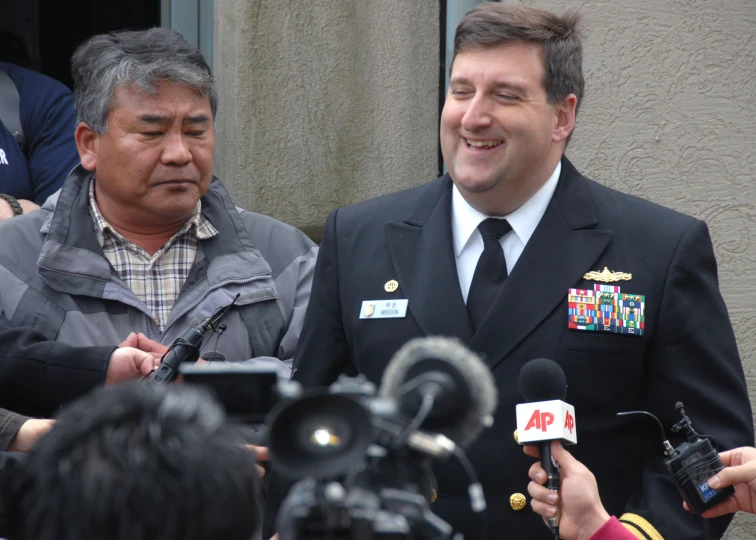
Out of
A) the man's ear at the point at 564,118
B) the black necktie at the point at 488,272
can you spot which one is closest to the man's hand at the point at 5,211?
the black necktie at the point at 488,272

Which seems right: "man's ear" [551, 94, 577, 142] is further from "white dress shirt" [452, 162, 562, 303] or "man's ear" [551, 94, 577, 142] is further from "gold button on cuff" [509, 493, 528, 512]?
"gold button on cuff" [509, 493, 528, 512]

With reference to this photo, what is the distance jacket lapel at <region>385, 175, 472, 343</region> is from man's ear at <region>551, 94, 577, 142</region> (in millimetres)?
335

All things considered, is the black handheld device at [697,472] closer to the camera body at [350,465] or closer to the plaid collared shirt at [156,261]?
the camera body at [350,465]

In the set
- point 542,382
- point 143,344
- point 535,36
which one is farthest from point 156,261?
point 542,382

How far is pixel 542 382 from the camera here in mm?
2707

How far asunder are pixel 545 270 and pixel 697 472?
32.3 inches

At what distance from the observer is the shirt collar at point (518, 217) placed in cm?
351

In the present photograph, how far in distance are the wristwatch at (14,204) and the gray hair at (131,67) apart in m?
0.44

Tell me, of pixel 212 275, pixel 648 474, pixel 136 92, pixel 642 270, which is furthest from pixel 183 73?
pixel 648 474

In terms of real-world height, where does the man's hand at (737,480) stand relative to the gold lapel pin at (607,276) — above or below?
below

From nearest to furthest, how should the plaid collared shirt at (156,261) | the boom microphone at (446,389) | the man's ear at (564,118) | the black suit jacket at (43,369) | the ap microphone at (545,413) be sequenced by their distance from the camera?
the boom microphone at (446,389) → the ap microphone at (545,413) → the man's ear at (564,118) → the black suit jacket at (43,369) → the plaid collared shirt at (156,261)

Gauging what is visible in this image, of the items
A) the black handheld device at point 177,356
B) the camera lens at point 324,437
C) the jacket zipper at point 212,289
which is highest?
the camera lens at point 324,437

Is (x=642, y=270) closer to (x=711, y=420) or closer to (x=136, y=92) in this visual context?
(x=711, y=420)

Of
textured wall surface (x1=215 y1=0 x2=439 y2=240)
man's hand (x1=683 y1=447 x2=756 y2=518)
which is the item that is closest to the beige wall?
textured wall surface (x1=215 y1=0 x2=439 y2=240)
